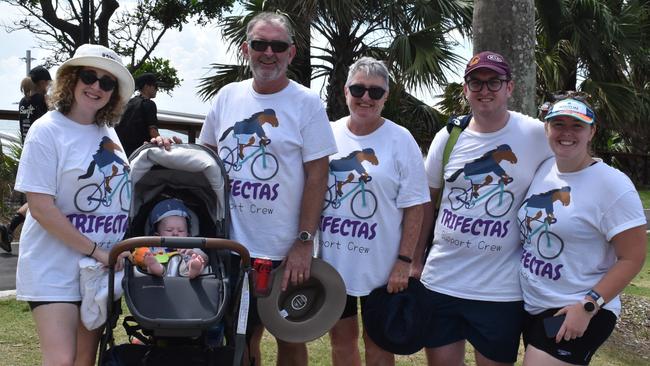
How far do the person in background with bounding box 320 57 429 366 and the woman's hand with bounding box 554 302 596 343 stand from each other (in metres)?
0.86

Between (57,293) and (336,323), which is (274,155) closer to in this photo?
(336,323)

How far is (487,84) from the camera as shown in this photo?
3.69 metres

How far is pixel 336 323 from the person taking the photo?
3.96m

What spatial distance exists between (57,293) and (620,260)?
2.51m

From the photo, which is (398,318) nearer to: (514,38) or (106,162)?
(106,162)

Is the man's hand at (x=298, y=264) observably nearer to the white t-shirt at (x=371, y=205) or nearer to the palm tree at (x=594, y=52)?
the white t-shirt at (x=371, y=205)

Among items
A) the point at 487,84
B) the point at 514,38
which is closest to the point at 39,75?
the point at 514,38

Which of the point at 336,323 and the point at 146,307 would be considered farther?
the point at 336,323

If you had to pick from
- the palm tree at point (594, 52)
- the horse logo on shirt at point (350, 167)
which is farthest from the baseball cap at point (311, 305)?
the palm tree at point (594, 52)

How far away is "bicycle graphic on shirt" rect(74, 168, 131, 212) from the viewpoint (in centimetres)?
336

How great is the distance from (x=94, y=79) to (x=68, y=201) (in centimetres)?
57

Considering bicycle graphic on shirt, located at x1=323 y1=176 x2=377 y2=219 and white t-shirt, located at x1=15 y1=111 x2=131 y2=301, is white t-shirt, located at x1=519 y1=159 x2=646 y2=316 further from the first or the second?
white t-shirt, located at x1=15 y1=111 x2=131 y2=301

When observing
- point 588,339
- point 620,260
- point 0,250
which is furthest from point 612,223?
point 0,250

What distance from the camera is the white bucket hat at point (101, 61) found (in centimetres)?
341
